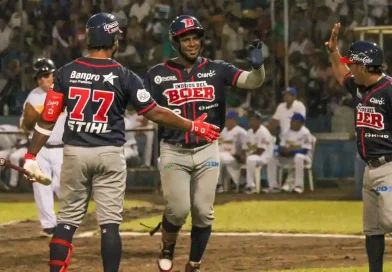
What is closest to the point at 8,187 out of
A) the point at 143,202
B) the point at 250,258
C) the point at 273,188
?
the point at 143,202

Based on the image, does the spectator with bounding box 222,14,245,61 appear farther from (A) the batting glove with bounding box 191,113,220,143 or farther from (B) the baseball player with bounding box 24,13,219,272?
(B) the baseball player with bounding box 24,13,219,272

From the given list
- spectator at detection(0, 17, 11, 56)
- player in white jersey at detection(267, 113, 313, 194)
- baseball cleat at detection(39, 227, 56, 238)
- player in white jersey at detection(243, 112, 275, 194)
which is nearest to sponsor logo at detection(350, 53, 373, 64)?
baseball cleat at detection(39, 227, 56, 238)

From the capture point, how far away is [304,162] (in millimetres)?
20031

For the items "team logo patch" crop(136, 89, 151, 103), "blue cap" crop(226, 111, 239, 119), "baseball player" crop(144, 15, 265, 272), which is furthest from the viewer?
"blue cap" crop(226, 111, 239, 119)

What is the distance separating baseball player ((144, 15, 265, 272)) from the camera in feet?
30.2

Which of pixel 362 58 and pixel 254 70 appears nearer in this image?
pixel 362 58

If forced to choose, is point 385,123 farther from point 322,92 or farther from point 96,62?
point 322,92

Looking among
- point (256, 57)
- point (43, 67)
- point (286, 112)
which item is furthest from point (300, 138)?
point (256, 57)

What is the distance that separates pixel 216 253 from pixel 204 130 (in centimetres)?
316

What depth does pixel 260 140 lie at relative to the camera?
20.0m

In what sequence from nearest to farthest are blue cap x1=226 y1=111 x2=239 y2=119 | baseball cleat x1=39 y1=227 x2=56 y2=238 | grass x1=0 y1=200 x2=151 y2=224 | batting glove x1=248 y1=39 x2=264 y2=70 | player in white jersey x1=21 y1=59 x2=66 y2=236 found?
batting glove x1=248 y1=39 x2=264 y2=70 < player in white jersey x1=21 y1=59 x2=66 y2=236 < baseball cleat x1=39 y1=227 x2=56 y2=238 < grass x1=0 y1=200 x2=151 y2=224 < blue cap x1=226 y1=111 x2=239 y2=119

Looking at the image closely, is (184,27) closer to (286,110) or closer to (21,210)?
(21,210)

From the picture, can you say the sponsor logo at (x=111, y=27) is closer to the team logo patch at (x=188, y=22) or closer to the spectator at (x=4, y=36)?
the team logo patch at (x=188, y=22)

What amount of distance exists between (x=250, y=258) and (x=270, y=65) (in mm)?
10745
